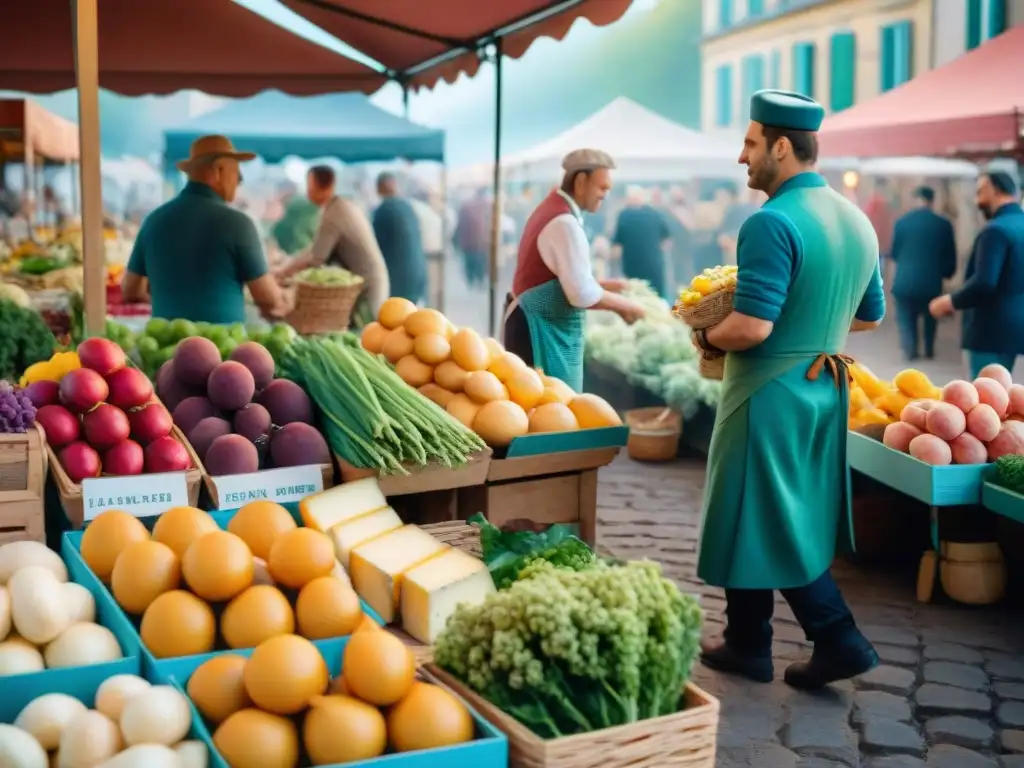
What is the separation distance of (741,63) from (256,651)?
2336 cm

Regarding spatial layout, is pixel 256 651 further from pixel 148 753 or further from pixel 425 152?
pixel 425 152

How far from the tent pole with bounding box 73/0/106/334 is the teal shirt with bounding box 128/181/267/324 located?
122cm

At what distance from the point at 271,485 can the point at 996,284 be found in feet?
15.8

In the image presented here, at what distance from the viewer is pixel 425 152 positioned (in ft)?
28.4

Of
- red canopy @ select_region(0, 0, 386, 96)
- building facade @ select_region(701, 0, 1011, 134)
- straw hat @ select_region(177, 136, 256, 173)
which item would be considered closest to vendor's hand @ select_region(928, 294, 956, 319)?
straw hat @ select_region(177, 136, 256, 173)

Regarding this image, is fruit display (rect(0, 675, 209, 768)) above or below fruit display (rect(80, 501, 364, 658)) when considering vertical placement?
below

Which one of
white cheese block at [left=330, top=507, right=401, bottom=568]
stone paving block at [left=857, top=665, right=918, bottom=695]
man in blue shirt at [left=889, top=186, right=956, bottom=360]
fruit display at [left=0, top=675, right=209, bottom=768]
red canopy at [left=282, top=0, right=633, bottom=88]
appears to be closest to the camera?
fruit display at [left=0, top=675, right=209, bottom=768]

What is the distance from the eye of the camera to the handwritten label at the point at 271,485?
3051 millimetres

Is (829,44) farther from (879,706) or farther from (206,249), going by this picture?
(879,706)

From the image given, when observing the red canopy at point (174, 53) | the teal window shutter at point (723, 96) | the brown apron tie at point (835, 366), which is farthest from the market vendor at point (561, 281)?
the teal window shutter at point (723, 96)

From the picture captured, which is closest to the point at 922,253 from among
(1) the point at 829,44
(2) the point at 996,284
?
(2) the point at 996,284

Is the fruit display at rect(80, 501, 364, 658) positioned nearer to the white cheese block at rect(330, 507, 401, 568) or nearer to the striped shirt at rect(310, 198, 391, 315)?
the white cheese block at rect(330, 507, 401, 568)

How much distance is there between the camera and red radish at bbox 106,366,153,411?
315 centimetres

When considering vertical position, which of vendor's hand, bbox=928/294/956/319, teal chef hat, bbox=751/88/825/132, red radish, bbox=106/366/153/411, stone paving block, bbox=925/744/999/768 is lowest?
stone paving block, bbox=925/744/999/768
